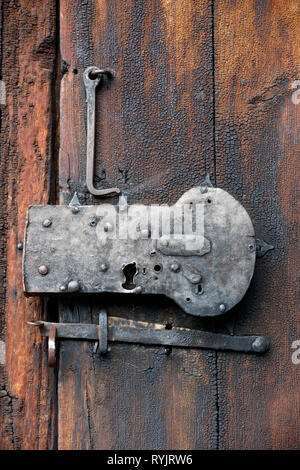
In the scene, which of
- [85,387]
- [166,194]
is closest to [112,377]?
[85,387]

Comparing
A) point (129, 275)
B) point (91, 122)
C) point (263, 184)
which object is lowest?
point (129, 275)

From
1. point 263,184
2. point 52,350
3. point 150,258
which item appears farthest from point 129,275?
point 263,184

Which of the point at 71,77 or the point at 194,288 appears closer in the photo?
the point at 194,288

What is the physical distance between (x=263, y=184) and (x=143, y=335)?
1.11ft

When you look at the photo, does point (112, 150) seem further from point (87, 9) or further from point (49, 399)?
point (49, 399)

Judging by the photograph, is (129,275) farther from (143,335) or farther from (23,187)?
(23,187)

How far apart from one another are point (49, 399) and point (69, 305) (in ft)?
0.56

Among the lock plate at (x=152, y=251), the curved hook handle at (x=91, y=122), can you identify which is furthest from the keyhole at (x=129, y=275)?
the curved hook handle at (x=91, y=122)

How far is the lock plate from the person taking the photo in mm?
982

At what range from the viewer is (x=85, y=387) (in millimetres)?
1027

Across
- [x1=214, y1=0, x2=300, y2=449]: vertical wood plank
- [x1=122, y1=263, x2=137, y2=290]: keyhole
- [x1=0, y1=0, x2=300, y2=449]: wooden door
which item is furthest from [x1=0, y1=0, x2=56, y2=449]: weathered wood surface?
[x1=214, y1=0, x2=300, y2=449]: vertical wood plank

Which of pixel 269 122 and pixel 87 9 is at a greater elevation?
pixel 87 9

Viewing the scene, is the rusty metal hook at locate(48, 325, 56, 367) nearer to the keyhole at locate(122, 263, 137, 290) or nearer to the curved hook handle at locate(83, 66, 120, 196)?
the keyhole at locate(122, 263, 137, 290)

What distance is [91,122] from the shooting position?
1073 mm
